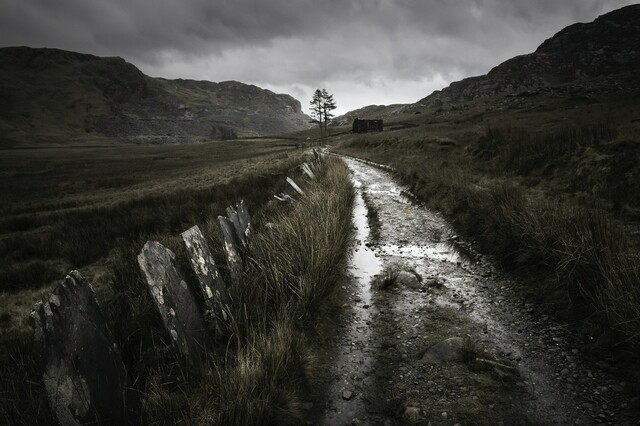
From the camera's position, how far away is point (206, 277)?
9.27ft

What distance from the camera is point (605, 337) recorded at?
2.74 meters

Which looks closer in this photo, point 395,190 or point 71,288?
point 71,288

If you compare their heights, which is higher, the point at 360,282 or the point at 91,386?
the point at 91,386

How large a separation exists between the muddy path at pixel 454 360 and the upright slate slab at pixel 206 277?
1158 mm

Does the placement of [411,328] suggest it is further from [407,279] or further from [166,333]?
[166,333]

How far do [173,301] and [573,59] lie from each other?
151 meters

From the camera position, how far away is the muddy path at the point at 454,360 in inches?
92.6

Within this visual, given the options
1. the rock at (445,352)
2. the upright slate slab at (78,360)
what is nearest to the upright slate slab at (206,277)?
the upright slate slab at (78,360)

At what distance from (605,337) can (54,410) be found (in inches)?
165

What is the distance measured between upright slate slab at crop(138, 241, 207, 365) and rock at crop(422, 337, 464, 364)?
2.11 metres

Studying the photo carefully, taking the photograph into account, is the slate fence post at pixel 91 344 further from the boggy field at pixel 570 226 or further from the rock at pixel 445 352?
the boggy field at pixel 570 226

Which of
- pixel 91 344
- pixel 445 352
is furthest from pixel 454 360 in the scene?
pixel 91 344

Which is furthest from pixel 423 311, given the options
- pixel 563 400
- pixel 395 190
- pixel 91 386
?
pixel 395 190

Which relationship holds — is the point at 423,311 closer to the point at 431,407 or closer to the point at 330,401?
the point at 431,407
